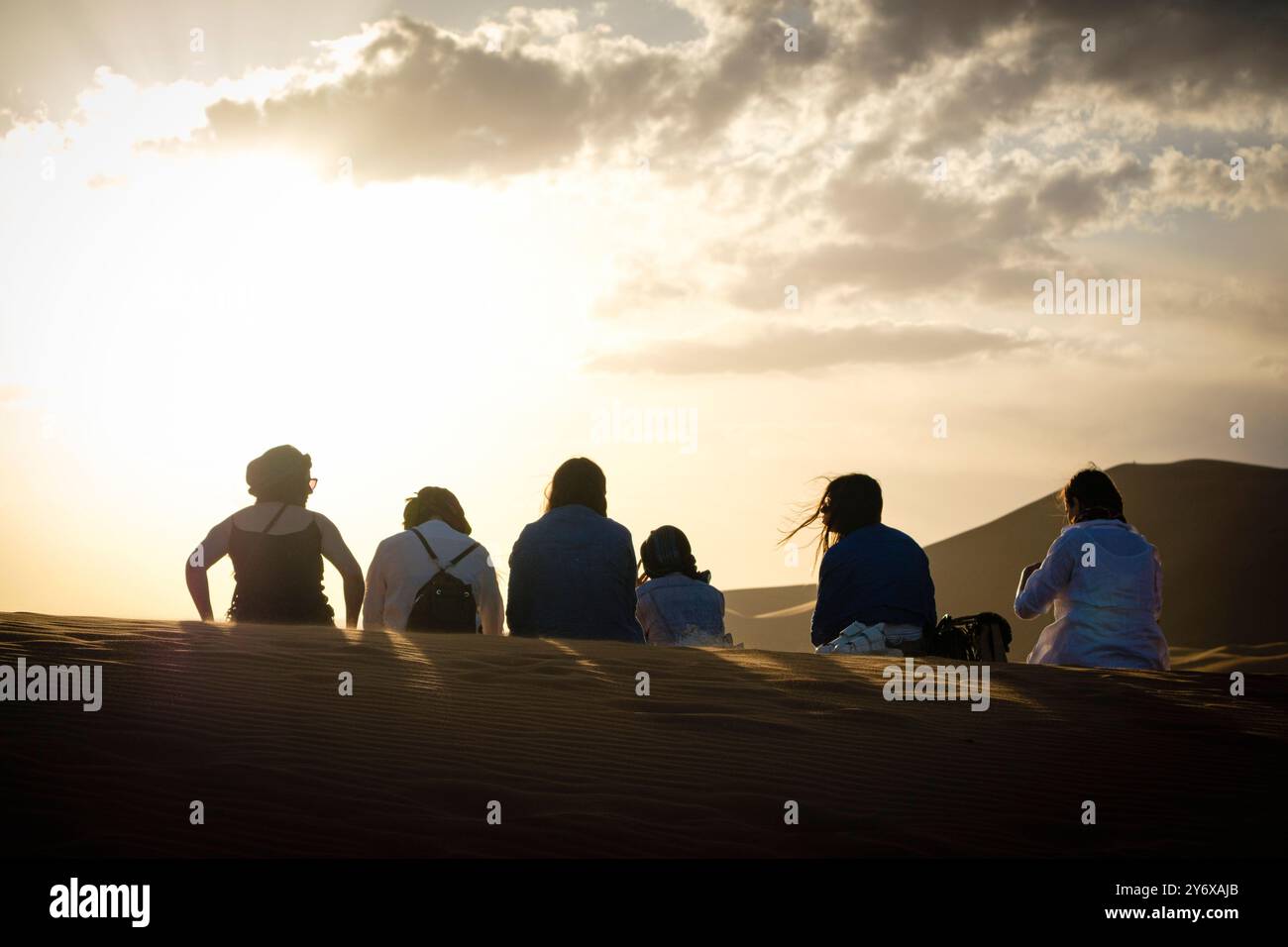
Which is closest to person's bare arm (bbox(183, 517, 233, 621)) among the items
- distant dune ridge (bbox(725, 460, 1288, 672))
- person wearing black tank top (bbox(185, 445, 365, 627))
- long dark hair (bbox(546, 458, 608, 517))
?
person wearing black tank top (bbox(185, 445, 365, 627))

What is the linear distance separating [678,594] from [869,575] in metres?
1.66

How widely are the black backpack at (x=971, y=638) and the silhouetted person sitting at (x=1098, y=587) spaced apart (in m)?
0.35

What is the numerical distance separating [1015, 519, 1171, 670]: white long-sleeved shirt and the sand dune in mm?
294

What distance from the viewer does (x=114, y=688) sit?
6.81 meters

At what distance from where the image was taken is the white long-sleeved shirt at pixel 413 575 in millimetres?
9312

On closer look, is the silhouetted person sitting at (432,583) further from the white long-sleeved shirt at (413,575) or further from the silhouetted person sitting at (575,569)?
the silhouetted person sitting at (575,569)

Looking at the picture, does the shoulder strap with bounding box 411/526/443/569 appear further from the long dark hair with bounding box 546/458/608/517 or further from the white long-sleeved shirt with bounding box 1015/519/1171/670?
the white long-sleeved shirt with bounding box 1015/519/1171/670

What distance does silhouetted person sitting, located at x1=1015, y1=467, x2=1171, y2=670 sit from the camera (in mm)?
8516

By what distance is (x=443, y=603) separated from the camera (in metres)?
9.23

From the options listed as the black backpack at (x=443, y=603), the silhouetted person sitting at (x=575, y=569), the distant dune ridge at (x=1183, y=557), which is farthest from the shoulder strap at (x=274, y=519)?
the distant dune ridge at (x=1183, y=557)
